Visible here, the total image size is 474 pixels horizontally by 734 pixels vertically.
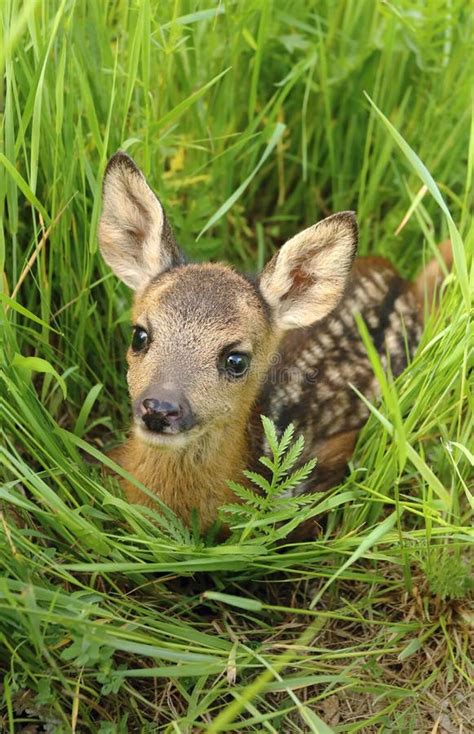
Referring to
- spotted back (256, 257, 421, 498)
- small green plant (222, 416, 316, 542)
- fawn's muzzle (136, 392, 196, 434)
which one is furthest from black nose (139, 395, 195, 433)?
spotted back (256, 257, 421, 498)

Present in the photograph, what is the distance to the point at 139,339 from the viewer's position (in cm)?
311

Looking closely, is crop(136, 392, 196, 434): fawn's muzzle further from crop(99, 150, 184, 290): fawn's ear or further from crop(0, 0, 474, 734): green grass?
crop(99, 150, 184, 290): fawn's ear

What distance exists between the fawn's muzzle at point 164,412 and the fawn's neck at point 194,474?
1.28ft

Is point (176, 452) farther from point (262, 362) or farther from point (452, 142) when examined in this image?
point (452, 142)

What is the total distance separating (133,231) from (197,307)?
48 cm

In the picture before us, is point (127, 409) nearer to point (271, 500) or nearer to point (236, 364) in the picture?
point (236, 364)

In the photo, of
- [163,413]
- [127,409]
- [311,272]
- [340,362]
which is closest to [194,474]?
[163,413]

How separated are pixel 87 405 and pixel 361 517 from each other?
1.05m

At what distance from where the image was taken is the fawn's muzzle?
2793mm

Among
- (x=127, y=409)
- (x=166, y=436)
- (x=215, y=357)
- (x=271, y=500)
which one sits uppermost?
(x=215, y=357)

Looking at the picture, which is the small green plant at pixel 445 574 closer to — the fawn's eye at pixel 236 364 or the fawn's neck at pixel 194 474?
the fawn's neck at pixel 194 474

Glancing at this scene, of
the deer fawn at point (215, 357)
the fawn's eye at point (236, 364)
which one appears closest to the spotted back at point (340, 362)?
the deer fawn at point (215, 357)

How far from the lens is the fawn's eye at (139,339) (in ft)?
10.1

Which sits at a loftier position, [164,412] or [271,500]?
[164,412]
